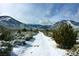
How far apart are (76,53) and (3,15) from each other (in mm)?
668

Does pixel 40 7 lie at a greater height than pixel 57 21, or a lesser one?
greater

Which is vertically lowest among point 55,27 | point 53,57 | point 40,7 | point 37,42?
point 53,57

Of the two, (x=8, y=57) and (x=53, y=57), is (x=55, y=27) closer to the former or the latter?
(x=53, y=57)

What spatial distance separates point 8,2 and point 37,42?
0.41 metres

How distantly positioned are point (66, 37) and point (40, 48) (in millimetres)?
229

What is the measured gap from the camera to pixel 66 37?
1.78 meters

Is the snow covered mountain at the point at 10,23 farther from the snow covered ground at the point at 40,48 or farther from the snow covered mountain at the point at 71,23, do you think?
the snow covered mountain at the point at 71,23

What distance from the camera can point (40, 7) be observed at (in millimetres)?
1805

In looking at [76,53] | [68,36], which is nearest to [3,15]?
[68,36]

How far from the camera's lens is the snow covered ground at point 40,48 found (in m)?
1.76

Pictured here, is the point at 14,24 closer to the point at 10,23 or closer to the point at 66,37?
the point at 10,23

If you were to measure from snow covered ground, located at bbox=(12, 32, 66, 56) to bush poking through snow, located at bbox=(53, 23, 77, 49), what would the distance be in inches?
1.7

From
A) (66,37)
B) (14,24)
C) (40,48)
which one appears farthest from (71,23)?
(14,24)

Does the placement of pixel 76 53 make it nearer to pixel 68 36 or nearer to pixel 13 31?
pixel 68 36
